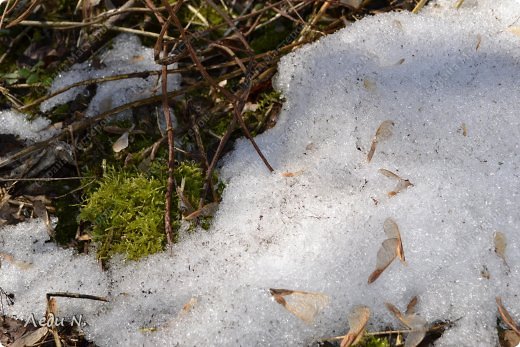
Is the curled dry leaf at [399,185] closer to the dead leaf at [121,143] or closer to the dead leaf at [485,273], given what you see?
the dead leaf at [485,273]

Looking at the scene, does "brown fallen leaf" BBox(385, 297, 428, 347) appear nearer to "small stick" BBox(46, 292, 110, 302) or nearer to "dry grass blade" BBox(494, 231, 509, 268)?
"dry grass blade" BBox(494, 231, 509, 268)

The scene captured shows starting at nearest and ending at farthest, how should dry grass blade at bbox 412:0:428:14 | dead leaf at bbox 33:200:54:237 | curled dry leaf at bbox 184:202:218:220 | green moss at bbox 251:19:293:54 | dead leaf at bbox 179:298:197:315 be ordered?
dead leaf at bbox 179:298:197:315, curled dry leaf at bbox 184:202:218:220, dead leaf at bbox 33:200:54:237, dry grass blade at bbox 412:0:428:14, green moss at bbox 251:19:293:54

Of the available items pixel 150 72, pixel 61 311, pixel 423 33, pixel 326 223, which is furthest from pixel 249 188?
pixel 423 33

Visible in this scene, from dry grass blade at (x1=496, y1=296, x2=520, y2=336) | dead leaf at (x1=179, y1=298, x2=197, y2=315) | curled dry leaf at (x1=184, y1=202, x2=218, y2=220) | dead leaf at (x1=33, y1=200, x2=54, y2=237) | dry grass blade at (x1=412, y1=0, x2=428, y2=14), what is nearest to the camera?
dry grass blade at (x1=496, y1=296, x2=520, y2=336)

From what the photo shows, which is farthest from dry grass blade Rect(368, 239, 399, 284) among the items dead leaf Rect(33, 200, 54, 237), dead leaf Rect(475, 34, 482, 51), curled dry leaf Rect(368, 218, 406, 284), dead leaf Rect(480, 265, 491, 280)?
dead leaf Rect(33, 200, 54, 237)

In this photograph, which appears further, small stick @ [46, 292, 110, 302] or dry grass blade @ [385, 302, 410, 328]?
small stick @ [46, 292, 110, 302]

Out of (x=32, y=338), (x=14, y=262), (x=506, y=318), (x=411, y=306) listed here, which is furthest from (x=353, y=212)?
(x=14, y=262)

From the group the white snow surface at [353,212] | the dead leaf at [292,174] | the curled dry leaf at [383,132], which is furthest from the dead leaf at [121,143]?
the curled dry leaf at [383,132]
